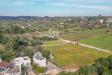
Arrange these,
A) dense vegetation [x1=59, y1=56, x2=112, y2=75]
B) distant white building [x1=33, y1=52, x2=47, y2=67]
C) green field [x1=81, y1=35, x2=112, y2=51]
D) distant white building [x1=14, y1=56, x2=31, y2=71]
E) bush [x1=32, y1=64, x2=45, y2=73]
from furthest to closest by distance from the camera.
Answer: green field [x1=81, y1=35, x2=112, y2=51]
distant white building [x1=33, y1=52, x2=47, y2=67]
bush [x1=32, y1=64, x2=45, y2=73]
distant white building [x1=14, y1=56, x2=31, y2=71]
dense vegetation [x1=59, y1=56, x2=112, y2=75]

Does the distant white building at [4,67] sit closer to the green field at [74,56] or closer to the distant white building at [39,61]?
the distant white building at [39,61]

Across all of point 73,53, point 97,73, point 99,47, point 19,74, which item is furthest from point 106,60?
point 99,47

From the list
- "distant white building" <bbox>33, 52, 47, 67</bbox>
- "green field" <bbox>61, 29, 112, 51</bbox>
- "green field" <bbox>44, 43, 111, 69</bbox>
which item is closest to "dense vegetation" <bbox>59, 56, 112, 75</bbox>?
"green field" <bbox>44, 43, 111, 69</bbox>

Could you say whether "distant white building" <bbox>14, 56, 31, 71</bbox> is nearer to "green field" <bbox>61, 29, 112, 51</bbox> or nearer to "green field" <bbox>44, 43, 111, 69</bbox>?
"green field" <bbox>44, 43, 111, 69</bbox>

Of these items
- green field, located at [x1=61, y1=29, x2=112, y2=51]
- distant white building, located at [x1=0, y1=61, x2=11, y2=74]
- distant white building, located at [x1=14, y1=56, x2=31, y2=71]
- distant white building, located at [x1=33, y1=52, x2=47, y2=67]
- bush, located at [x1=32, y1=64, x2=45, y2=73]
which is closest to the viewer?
distant white building, located at [x1=0, y1=61, x2=11, y2=74]

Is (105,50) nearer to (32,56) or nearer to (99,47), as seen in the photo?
(99,47)

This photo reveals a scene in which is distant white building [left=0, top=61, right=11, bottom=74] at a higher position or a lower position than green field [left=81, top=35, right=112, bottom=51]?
higher

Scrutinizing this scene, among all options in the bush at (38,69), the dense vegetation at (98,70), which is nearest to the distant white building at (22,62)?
the bush at (38,69)

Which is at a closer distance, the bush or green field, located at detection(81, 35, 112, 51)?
the bush

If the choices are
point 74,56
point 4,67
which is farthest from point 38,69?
point 74,56
